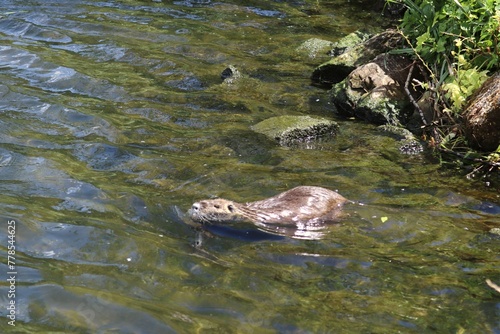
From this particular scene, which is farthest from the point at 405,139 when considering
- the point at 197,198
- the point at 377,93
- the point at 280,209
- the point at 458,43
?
the point at 197,198

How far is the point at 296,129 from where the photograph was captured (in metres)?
8.32

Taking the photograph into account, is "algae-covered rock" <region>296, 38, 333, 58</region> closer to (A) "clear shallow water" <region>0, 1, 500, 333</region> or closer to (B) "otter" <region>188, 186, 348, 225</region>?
(A) "clear shallow water" <region>0, 1, 500, 333</region>

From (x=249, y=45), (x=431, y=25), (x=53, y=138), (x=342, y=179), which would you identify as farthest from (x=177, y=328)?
(x=249, y=45)

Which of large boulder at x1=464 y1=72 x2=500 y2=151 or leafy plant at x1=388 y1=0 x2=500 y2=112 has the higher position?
leafy plant at x1=388 y1=0 x2=500 y2=112

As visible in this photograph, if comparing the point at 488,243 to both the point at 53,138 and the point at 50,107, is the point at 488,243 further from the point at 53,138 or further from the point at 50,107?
the point at 50,107

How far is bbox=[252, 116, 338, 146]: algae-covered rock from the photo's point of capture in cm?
827

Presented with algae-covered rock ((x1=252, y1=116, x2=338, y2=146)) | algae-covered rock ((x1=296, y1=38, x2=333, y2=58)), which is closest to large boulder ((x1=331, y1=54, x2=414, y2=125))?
algae-covered rock ((x1=252, y1=116, x2=338, y2=146))

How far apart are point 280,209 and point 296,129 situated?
236cm

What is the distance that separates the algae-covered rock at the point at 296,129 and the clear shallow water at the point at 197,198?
0.64ft

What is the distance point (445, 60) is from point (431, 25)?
550 mm

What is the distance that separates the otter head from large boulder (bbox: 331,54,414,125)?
3438 millimetres

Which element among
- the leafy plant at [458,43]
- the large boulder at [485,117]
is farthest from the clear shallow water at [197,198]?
the leafy plant at [458,43]

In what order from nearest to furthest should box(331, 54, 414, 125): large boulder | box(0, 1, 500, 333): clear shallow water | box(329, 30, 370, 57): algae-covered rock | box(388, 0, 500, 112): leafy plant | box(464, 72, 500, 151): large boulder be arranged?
1. box(0, 1, 500, 333): clear shallow water
2. box(464, 72, 500, 151): large boulder
3. box(388, 0, 500, 112): leafy plant
4. box(331, 54, 414, 125): large boulder
5. box(329, 30, 370, 57): algae-covered rock

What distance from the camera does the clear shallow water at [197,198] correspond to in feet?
15.7
